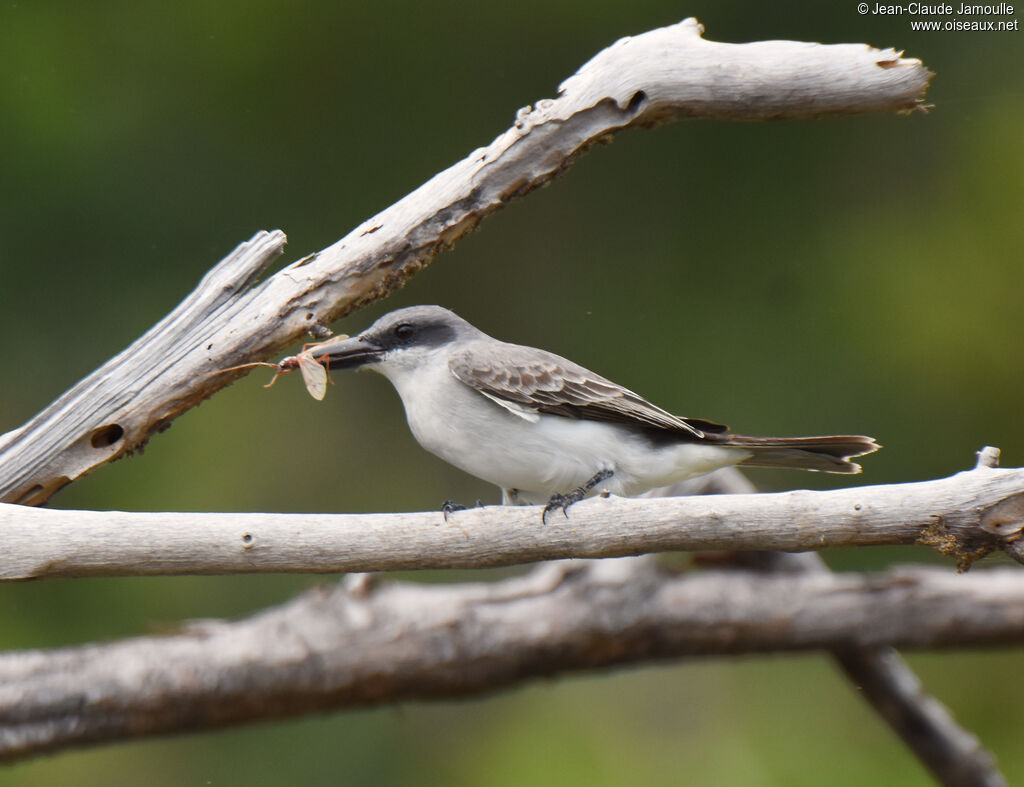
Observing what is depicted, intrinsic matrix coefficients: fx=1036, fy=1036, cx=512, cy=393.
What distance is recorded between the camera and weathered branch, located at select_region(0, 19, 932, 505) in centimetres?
139

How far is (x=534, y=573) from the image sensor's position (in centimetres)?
244

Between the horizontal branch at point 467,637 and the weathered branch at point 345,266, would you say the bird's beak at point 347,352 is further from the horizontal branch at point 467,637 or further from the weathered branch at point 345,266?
the horizontal branch at point 467,637

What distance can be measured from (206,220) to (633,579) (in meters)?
1.32

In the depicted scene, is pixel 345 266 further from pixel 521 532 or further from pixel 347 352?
pixel 521 532

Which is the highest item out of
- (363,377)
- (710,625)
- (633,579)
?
(363,377)

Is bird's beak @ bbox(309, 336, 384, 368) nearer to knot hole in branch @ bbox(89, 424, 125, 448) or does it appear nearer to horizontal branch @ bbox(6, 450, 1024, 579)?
horizontal branch @ bbox(6, 450, 1024, 579)

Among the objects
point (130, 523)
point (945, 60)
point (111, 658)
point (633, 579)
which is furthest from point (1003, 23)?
point (111, 658)

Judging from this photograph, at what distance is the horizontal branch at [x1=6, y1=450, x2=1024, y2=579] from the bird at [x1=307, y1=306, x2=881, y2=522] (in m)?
0.11

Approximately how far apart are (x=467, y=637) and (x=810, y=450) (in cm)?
110

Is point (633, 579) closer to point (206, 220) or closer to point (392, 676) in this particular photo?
point (392, 676)

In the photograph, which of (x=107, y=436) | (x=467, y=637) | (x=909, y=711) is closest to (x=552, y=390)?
(x=107, y=436)

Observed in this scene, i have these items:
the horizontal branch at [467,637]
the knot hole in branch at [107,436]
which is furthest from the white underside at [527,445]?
the horizontal branch at [467,637]

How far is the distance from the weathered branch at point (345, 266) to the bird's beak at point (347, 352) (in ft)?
0.22

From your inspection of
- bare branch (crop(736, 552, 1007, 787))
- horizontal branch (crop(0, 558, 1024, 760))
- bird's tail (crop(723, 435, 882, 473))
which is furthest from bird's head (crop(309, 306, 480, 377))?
bare branch (crop(736, 552, 1007, 787))
